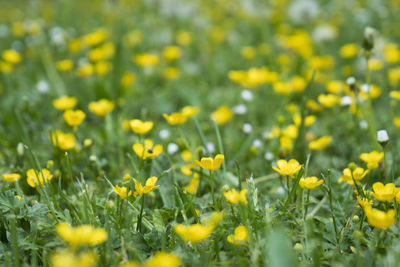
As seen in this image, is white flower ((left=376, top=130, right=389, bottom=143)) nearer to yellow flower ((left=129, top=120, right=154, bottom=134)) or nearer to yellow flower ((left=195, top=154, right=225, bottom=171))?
yellow flower ((left=195, top=154, right=225, bottom=171))

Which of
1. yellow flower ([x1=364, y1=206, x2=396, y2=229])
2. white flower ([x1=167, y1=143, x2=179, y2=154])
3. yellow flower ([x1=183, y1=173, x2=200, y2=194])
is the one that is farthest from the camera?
white flower ([x1=167, y1=143, x2=179, y2=154])

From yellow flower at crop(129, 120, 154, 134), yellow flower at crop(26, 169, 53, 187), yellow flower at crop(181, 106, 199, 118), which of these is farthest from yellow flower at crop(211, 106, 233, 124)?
yellow flower at crop(26, 169, 53, 187)

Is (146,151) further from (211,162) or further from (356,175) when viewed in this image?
(356,175)

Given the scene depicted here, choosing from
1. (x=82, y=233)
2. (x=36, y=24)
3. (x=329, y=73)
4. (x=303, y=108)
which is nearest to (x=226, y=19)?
(x=329, y=73)

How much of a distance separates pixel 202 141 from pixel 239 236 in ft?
2.14

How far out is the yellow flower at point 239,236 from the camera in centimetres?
120

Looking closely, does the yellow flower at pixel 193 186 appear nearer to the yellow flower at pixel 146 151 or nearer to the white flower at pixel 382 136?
the yellow flower at pixel 146 151

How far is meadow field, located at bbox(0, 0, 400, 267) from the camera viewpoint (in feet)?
4.07

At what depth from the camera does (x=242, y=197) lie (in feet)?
4.01

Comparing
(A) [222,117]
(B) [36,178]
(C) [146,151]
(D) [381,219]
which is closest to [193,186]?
(C) [146,151]

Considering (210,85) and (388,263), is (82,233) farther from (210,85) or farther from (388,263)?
(210,85)

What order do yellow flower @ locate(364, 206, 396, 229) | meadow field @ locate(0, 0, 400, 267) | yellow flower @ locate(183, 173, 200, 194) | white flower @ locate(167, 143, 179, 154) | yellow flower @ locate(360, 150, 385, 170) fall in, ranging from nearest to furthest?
yellow flower @ locate(364, 206, 396, 229) → meadow field @ locate(0, 0, 400, 267) → yellow flower @ locate(360, 150, 385, 170) → yellow flower @ locate(183, 173, 200, 194) → white flower @ locate(167, 143, 179, 154)

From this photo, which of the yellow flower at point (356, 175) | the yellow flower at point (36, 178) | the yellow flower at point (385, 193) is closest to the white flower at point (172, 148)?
the yellow flower at point (36, 178)

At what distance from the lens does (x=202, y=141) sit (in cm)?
180
